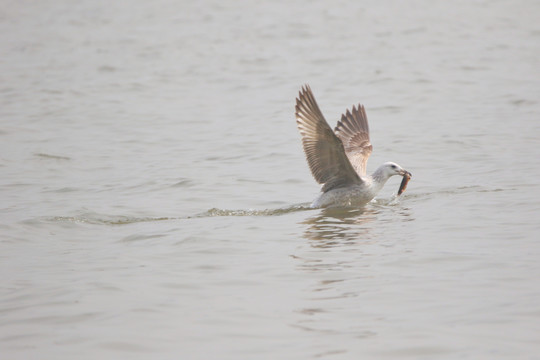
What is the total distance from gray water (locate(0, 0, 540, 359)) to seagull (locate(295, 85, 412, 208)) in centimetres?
24

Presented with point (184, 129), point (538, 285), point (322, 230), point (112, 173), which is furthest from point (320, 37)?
point (538, 285)

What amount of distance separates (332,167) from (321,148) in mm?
407

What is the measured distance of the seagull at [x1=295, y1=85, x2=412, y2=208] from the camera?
362 inches

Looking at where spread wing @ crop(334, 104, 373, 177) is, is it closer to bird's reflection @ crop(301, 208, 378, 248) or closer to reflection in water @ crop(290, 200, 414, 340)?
reflection in water @ crop(290, 200, 414, 340)

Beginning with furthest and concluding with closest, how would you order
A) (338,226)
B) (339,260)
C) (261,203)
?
(261,203)
(338,226)
(339,260)

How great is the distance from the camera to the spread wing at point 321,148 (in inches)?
360

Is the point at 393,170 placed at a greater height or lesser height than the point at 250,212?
greater

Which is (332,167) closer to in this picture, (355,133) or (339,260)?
(355,133)

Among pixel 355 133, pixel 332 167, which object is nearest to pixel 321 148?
pixel 332 167

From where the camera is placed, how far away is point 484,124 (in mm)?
14570

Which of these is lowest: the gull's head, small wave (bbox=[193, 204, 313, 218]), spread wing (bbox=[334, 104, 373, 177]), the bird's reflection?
small wave (bbox=[193, 204, 313, 218])

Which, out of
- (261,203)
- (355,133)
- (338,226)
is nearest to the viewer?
(338,226)

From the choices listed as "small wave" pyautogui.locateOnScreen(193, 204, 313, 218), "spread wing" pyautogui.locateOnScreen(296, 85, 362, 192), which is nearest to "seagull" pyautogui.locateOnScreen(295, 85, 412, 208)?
"spread wing" pyautogui.locateOnScreen(296, 85, 362, 192)

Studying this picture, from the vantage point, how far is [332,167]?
9711 millimetres
